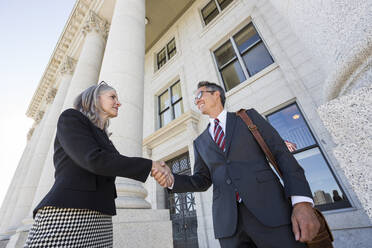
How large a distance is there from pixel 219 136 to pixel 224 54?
7279 millimetres

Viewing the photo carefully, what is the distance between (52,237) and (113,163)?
0.56 metres

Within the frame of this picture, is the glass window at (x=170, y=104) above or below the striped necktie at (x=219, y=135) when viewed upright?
above

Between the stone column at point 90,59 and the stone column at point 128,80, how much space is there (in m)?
2.95

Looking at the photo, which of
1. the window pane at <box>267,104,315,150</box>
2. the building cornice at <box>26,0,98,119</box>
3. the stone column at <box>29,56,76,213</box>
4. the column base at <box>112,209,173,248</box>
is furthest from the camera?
the building cornice at <box>26,0,98,119</box>

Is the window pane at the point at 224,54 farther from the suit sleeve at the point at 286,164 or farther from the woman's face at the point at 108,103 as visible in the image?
the woman's face at the point at 108,103

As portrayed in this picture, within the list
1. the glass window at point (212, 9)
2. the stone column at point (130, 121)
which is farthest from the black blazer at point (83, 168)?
the glass window at point (212, 9)

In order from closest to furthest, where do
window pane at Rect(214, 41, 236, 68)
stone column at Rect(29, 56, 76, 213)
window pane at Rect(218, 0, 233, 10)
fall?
stone column at Rect(29, 56, 76, 213) < window pane at Rect(214, 41, 236, 68) < window pane at Rect(218, 0, 233, 10)

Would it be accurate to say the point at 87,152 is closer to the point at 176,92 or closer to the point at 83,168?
the point at 83,168

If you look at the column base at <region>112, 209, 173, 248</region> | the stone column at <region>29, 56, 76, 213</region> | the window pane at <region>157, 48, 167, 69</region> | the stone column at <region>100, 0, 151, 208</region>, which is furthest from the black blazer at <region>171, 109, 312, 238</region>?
the window pane at <region>157, 48, 167, 69</region>

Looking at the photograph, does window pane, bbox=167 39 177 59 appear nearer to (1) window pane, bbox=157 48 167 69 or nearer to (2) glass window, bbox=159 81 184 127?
(1) window pane, bbox=157 48 167 69

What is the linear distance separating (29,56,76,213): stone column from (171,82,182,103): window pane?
570cm

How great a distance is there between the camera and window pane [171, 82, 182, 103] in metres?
9.73

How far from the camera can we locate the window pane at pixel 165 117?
984cm

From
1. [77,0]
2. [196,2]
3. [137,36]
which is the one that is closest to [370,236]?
[137,36]
